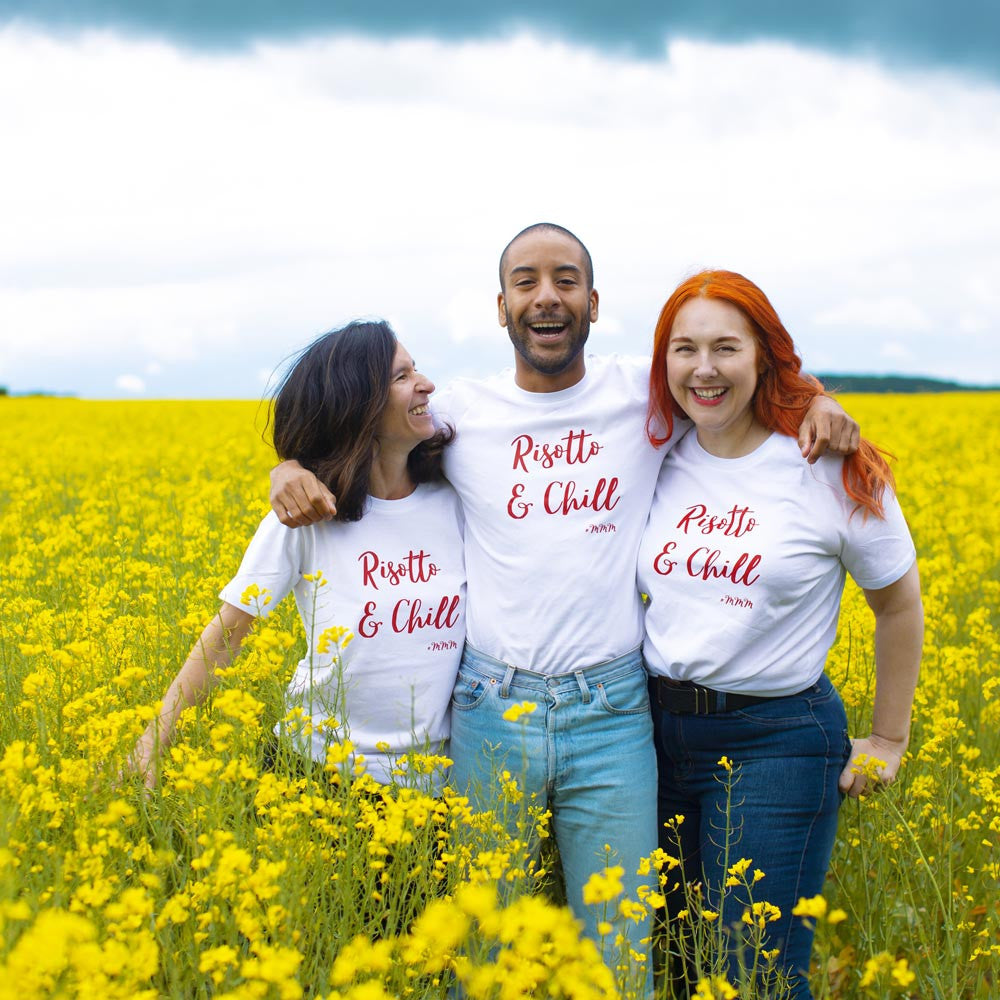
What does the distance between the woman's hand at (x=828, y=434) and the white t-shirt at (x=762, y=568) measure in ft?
0.35

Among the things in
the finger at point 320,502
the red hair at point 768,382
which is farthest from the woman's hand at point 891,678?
the finger at point 320,502

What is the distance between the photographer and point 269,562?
3.21 metres

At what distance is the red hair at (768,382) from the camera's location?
9.84ft

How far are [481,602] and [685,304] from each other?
1.12m

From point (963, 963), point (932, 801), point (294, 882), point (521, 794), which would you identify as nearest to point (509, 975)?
point (294, 882)

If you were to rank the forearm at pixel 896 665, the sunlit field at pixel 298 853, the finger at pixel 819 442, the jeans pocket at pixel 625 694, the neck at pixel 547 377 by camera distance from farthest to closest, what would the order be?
the neck at pixel 547 377 < the forearm at pixel 896 665 < the jeans pocket at pixel 625 694 < the finger at pixel 819 442 < the sunlit field at pixel 298 853

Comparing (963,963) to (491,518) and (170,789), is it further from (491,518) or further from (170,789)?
(170,789)

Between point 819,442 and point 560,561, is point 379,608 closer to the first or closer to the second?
point 560,561

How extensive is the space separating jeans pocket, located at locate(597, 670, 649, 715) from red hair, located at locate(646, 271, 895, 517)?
75cm

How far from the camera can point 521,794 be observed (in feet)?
8.55

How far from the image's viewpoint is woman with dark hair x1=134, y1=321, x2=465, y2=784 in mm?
3150

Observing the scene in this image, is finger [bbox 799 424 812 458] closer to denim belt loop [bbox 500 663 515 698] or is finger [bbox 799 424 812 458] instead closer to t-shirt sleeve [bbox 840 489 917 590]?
t-shirt sleeve [bbox 840 489 917 590]

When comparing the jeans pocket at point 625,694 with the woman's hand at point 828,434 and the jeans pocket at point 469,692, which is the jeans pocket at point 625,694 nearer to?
the jeans pocket at point 469,692

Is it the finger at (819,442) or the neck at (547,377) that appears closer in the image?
the finger at (819,442)
